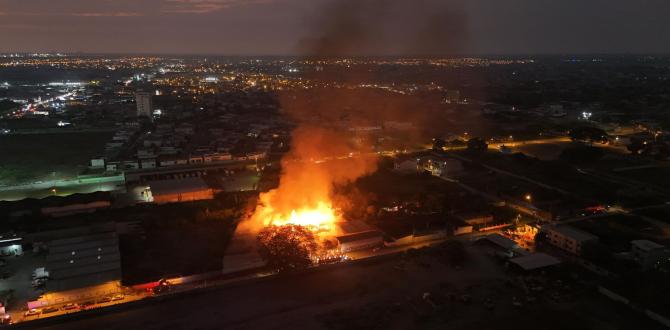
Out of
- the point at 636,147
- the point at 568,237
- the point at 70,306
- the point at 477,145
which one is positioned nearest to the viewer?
the point at 70,306

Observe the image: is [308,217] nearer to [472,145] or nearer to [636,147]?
[472,145]

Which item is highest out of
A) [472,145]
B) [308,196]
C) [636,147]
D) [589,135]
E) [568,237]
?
[589,135]

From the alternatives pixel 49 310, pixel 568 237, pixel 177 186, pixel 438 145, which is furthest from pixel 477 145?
pixel 49 310

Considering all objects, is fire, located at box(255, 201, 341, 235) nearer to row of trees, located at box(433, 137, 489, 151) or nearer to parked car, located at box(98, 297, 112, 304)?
parked car, located at box(98, 297, 112, 304)

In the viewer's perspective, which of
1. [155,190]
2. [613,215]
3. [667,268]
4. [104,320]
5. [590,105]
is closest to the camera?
[104,320]

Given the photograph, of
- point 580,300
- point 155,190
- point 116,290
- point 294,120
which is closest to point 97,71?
point 294,120

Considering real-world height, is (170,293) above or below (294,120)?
below

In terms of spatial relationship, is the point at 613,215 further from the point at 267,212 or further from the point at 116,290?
the point at 116,290
